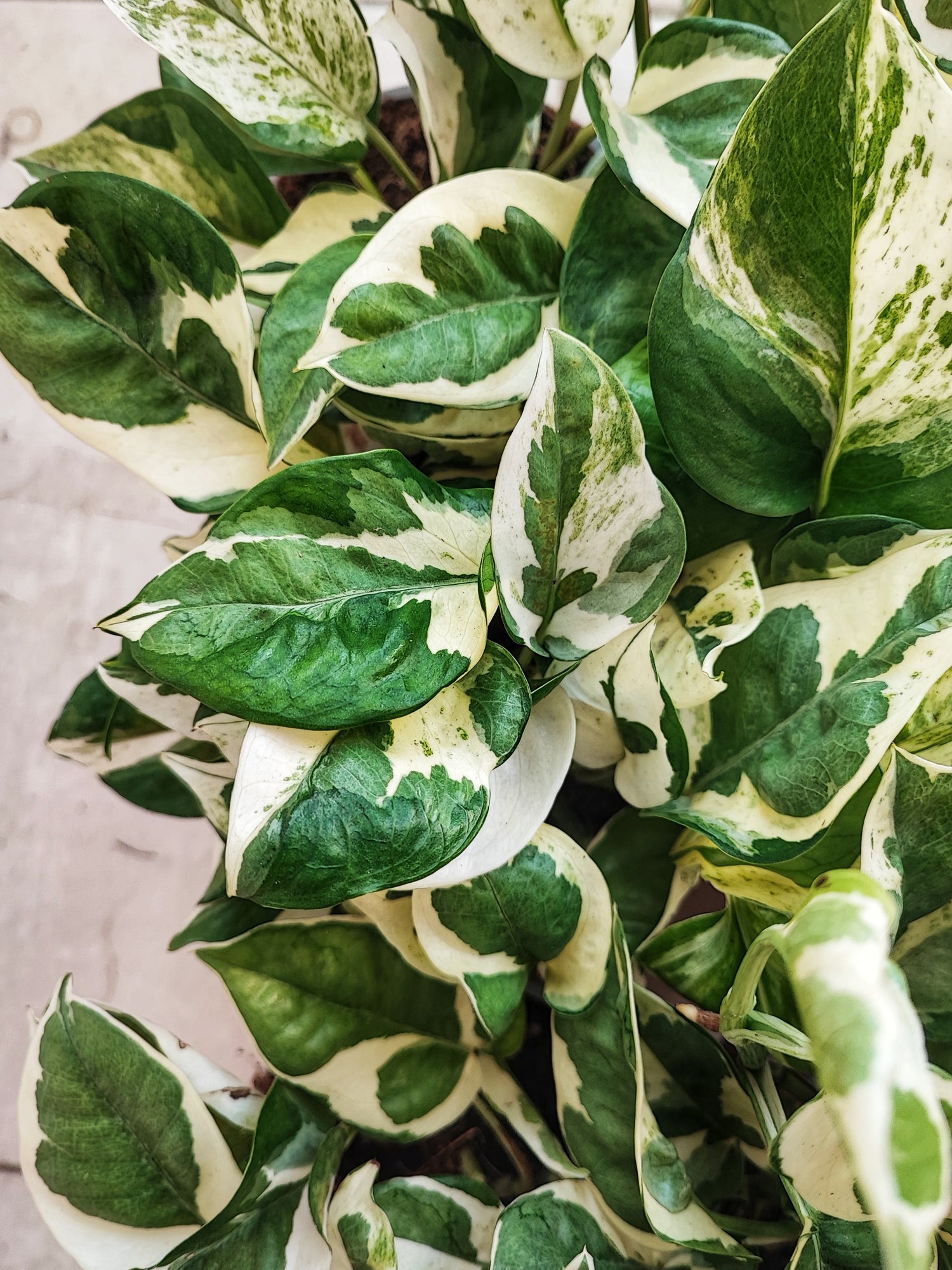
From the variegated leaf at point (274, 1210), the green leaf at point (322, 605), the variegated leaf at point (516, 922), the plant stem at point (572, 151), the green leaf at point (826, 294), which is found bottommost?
the variegated leaf at point (274, 1210)

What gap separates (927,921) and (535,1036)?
239 millimetres

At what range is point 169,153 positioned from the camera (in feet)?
1.65

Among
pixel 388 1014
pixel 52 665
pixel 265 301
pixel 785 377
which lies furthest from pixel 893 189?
pixel 52 665

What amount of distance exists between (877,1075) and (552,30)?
0.42 m

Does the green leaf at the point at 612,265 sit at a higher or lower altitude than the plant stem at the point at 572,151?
lower

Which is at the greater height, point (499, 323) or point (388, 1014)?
point (499, 323)

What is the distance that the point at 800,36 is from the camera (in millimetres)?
476

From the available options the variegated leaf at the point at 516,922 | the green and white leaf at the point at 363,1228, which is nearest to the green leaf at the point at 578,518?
the variegated leaf at the point at 516,922

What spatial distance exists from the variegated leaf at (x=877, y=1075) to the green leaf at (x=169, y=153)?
1.40ft

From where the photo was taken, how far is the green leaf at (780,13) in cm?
47

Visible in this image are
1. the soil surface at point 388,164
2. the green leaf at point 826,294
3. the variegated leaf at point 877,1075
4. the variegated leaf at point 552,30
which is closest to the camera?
the variegated leaf at point 877,1075

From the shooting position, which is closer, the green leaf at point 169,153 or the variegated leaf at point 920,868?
the variegated leaf at point 920,868

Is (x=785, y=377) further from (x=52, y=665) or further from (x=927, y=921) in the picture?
(x=52, y=665)

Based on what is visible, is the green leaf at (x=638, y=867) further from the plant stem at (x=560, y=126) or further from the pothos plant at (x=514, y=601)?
the plant stem at (x=560, y=126)
